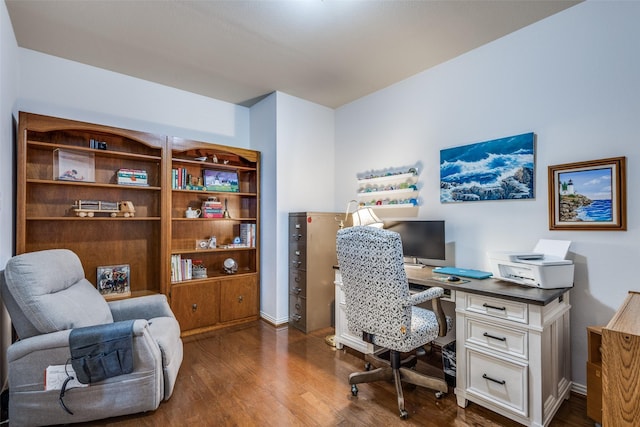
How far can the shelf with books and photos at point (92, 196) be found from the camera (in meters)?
2.56

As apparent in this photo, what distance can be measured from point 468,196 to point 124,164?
334 cm

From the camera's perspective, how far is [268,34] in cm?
241

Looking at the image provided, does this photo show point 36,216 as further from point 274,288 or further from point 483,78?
point 483,78

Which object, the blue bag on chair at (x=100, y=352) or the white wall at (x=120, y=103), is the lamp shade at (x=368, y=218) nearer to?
the white wall at (x=120, y=103)

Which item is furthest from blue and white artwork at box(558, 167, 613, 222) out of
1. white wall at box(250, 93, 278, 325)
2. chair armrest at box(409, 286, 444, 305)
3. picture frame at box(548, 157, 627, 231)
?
white wall at box(250, 93, 278, 325)

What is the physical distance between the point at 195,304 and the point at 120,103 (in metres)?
2.20

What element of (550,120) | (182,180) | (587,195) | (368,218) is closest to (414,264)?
(368,218)

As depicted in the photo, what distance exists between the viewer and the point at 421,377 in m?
2.03

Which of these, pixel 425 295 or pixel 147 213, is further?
pixel 147 213

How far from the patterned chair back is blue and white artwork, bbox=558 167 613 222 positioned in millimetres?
1285

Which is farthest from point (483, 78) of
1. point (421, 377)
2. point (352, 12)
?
point (421, 377)

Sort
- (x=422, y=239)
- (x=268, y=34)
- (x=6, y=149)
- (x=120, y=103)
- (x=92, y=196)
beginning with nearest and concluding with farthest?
(x=6, y=149)
(x=268, y=34)
(x=422, y=239)
(x=92, y=196)
(x=120, y=103)

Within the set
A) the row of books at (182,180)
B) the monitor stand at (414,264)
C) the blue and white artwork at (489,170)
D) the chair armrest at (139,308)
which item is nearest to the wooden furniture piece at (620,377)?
the blue and white artwork at (489,170)

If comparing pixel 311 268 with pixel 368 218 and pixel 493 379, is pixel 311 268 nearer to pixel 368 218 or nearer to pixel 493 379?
pixel 368 218
